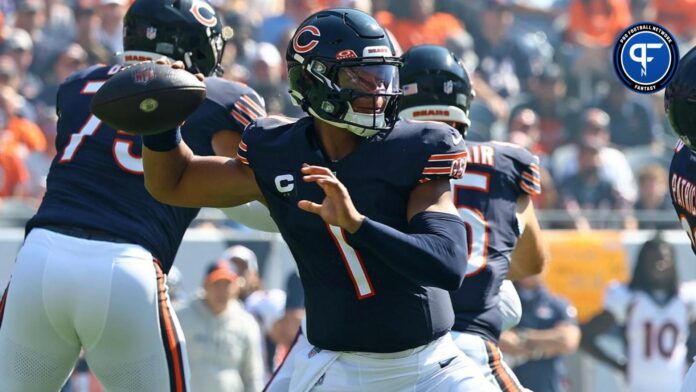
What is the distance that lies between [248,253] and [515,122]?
365cm

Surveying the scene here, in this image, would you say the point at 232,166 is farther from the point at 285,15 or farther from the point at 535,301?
the point at 285,15

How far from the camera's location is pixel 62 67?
10219 mm

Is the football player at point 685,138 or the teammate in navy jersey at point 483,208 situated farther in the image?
the teammate in navy jersey at point 483,208

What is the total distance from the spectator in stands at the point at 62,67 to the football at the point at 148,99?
6.50 metres

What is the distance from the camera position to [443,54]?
5.13 m

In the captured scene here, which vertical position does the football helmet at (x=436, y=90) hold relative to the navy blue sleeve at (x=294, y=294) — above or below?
above

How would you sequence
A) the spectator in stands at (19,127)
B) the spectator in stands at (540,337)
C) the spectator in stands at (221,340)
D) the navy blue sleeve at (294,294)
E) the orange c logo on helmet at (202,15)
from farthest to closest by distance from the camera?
the spectator in stands at (19,127) < the spectator in stands at (540,337) < the navy blue sleeve at (294,294) < the spectator in stands at (221,340) < the orange c logo on helmet at (202,15)

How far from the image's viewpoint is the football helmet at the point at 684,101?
377 centimetres

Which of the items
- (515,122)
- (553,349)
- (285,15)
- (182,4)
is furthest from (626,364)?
(182,4)

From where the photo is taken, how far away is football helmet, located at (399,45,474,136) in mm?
5020

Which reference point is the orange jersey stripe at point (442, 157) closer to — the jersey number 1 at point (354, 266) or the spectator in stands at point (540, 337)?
the jersey number 1 at point (354, 266)

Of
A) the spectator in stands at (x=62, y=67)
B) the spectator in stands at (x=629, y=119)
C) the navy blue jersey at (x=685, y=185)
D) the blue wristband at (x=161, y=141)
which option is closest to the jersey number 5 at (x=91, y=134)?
the blue wristband at (x=161, y=141)

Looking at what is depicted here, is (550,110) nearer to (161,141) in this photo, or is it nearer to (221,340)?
(221,340)

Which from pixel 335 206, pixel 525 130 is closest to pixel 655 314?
pixel 525 130
